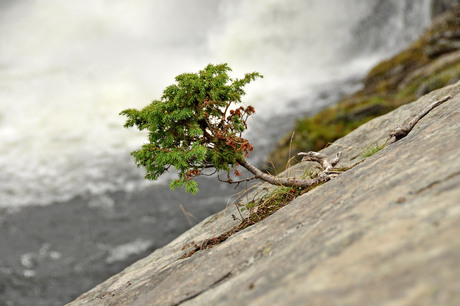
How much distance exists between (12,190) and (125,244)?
24.4 m

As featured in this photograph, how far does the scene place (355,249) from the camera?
2.38m

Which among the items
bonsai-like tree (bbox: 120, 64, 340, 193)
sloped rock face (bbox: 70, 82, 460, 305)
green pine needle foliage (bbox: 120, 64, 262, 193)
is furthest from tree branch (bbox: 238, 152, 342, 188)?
sloped rock face (bbox: 70, 82, 460, 305)

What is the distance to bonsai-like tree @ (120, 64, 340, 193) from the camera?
5281 mm

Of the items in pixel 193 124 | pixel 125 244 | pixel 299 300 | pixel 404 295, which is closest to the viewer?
pixel 404 295

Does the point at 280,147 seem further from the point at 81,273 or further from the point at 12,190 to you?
the point at 12,190

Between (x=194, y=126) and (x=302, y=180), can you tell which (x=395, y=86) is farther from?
(x=194, y=126)

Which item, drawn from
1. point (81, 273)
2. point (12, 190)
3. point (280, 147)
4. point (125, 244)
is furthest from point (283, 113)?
point (12, 190)

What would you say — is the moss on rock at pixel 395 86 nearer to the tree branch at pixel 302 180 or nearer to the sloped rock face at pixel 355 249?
the tree branch at pixel 302 180

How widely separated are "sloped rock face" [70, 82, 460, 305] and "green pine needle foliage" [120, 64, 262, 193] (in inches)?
60.2

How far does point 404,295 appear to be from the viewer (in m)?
1.75

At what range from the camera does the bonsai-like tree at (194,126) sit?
5281 millimetres

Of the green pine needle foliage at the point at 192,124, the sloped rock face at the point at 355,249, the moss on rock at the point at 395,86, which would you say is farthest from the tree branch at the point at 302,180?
the moss on rock at the point at 395,86

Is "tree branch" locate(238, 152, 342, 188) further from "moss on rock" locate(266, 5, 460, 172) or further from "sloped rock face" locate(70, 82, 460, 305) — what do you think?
"moss on rock" locate(266, 5, 460, 172)

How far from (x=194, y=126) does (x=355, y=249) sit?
357 cm
